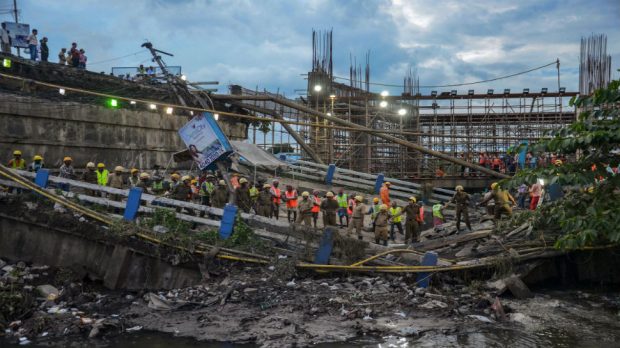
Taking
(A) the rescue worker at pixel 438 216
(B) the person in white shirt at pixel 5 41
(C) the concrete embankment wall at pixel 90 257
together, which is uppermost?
(B) the person in white shirt at pixel 5 41

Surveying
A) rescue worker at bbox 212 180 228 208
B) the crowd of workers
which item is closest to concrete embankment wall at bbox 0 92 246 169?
the crowd of workers

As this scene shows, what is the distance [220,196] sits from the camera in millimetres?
13812

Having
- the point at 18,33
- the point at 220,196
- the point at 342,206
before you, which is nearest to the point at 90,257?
the point at 220,196

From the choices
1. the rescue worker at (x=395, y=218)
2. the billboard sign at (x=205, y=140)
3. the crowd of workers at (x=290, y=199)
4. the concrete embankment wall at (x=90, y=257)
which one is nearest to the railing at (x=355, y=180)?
the crowd of workers at (x=290, y=199)

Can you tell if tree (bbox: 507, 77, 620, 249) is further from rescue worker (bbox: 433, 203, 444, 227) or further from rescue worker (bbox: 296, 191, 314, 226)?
rescue worker (bbox: 433, 203, 444, 227)

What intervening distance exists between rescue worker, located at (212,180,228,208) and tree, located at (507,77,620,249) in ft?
25.5

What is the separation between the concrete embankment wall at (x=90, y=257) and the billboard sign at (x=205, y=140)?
9.88 ft

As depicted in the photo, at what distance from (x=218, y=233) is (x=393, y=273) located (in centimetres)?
354

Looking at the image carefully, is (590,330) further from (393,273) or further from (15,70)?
(15,70)

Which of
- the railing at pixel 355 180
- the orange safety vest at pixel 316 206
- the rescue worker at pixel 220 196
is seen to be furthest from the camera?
the railing at pixel 355 180

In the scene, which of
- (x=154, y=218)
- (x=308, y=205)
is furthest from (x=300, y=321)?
(x=308, y=205)

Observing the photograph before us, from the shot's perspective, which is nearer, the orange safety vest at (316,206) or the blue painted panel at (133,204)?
the blue painted panel at (133,204)

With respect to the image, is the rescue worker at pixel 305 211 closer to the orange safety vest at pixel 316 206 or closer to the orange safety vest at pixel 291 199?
the orange safety vest at pixel 316 206

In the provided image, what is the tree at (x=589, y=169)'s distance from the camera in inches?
303
